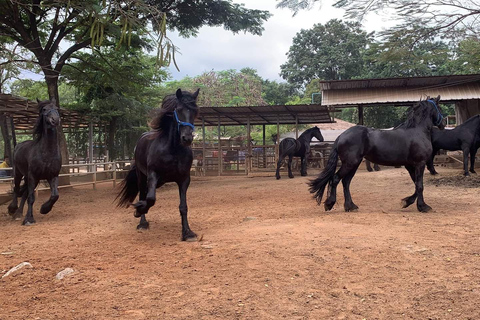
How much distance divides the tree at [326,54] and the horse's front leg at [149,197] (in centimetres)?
3294

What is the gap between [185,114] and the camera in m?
4.96

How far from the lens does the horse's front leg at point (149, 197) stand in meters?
5.02

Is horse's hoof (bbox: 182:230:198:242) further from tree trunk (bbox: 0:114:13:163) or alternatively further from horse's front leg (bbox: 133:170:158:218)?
tree trunk (bbox: 0:114:13:163)

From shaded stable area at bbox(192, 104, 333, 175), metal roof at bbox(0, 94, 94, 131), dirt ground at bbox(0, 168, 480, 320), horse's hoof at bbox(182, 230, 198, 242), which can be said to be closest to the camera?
dirt ground at bbox(0, 168, 480, 320)

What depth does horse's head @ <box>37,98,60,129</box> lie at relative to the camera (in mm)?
7031

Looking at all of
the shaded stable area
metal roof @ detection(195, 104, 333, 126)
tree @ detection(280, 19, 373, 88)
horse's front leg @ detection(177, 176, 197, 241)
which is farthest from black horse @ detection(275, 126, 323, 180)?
tree @ detection(280, 19, 373, 88)

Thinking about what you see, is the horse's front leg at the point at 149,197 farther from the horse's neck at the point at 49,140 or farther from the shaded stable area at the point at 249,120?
the shaded stable area at the point at 249,120

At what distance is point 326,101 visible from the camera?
15062 millimetres

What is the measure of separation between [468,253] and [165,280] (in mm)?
3058

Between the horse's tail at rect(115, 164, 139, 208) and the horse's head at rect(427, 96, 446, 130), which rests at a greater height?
the horse's head at rect(427, 96, 446, 130)

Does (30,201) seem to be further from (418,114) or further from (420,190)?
(418,114)

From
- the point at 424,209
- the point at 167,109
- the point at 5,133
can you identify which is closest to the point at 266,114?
the point at 5,133

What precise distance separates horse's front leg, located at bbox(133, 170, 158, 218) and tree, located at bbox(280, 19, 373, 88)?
32.9m

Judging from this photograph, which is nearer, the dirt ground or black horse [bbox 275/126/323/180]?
the dirt ground
